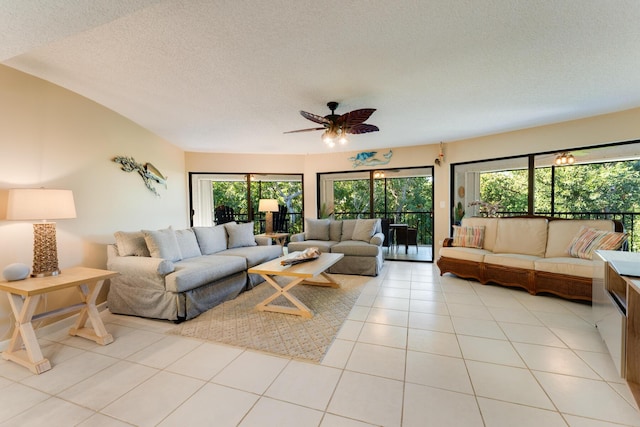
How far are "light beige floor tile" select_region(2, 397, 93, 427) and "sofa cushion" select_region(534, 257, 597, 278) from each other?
14.6 feet

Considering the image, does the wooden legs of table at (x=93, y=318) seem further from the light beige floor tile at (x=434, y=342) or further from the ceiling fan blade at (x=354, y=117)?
the ceiling fan blade at (x=354, y=117)

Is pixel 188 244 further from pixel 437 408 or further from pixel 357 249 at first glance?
pixel 437 408

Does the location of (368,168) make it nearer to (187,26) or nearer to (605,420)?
(187,26)

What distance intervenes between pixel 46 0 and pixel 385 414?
9.17 feet

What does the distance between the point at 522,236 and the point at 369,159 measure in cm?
295

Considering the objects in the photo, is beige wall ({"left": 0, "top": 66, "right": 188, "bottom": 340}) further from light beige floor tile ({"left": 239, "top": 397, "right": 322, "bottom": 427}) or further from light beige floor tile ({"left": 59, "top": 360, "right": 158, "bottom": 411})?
light beige floor tile ({"left": 239, "top": 397, "right": 322, "bottom": 427})

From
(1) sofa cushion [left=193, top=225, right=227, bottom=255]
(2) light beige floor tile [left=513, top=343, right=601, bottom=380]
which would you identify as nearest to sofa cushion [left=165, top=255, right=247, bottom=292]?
(1) sofa cushion [left=193, top=225, right=227, bottom=255]

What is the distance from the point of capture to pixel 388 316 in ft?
9.02

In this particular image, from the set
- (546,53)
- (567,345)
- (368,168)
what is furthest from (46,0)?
(368,168)

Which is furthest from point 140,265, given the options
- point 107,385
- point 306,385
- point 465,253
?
point 465,253

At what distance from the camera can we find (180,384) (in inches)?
68.9

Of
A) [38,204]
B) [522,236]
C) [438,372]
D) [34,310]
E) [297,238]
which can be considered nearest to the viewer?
[438,372]

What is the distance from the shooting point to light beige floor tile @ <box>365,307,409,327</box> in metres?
2.61

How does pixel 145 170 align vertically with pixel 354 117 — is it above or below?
below
